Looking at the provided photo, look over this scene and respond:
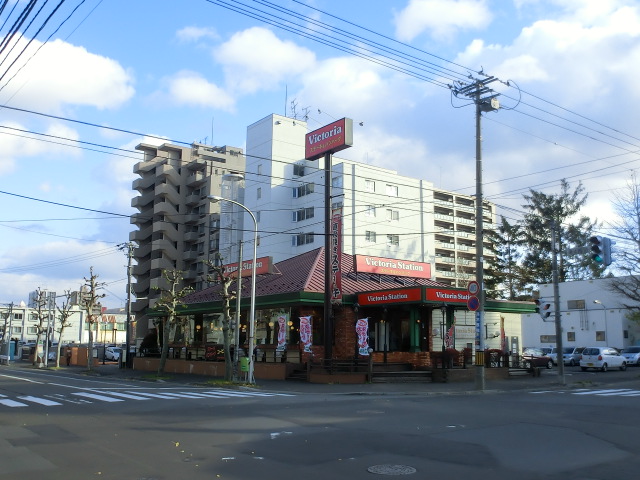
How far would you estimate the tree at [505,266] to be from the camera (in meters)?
69.7

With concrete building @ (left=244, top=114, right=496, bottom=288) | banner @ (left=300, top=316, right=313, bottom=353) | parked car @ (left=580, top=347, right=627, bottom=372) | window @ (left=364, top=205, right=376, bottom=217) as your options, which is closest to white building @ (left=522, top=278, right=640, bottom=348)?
parked car @ (left=580, top=347, right=627, bottom=372)

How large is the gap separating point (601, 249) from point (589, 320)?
3776 centimetres

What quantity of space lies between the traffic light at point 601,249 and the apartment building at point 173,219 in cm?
6203

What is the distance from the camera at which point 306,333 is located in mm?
30750

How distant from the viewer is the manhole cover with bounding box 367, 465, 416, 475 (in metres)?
8.37

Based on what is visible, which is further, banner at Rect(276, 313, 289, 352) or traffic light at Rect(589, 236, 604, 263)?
banner at Rect(276, 313, 289, 352)

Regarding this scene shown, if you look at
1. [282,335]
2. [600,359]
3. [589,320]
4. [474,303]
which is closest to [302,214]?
[589,320]

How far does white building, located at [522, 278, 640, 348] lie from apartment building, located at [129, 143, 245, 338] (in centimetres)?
4280

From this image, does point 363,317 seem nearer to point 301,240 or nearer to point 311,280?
point 311,280

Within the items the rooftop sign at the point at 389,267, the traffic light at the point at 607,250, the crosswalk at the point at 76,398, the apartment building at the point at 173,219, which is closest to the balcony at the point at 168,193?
the apartment building at the point at 173,219

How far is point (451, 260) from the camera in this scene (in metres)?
78.6

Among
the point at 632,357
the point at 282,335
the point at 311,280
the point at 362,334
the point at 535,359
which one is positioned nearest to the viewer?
the point at 362,334

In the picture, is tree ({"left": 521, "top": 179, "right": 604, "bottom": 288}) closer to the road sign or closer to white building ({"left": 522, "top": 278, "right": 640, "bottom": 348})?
white building ({"left": 522, "top": 278, "right": 640, "bottom": 348})

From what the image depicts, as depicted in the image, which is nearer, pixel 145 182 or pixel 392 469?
pixel 392 469
